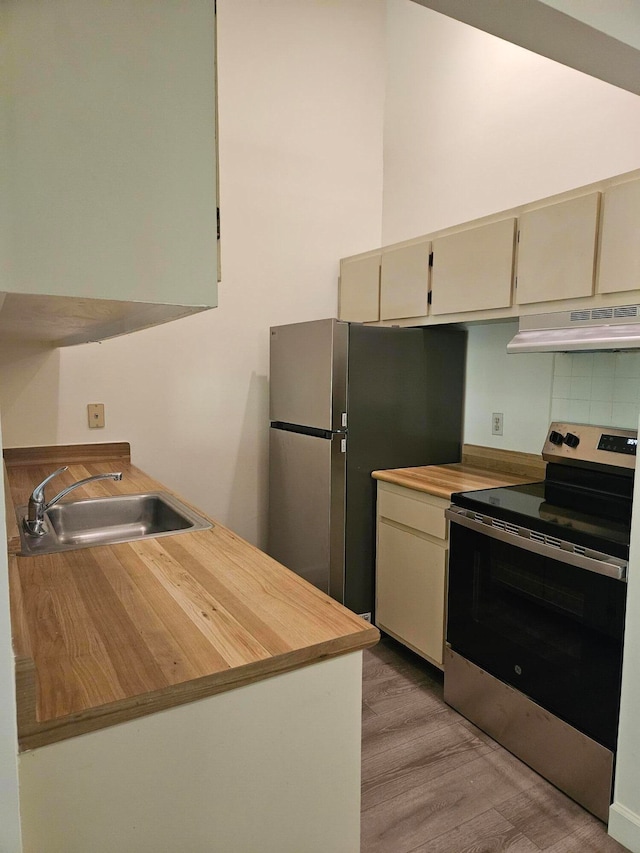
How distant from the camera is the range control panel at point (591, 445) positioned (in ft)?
6.31

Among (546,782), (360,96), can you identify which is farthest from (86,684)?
(360,96)

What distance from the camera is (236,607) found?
1195mm

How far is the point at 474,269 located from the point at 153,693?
2.09 metres

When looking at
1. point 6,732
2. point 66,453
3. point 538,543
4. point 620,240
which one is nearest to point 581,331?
point 620,240

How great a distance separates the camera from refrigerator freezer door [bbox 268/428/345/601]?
275 cm

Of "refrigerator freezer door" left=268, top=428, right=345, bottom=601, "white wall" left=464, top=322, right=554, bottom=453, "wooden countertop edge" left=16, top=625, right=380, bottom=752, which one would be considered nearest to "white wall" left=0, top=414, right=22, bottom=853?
"wooden countertop edge" left=16, top=625, right=380, bottom=752

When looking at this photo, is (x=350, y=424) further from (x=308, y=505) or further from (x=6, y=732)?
(x=6, y=732)

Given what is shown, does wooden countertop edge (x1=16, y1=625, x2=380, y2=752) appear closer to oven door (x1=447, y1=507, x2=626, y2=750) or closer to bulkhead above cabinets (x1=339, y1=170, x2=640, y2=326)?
oven door (x1=447, y1=507, x2=626, y2=750)

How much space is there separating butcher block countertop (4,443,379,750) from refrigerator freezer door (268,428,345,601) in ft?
3.74

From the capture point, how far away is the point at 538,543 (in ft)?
6.19

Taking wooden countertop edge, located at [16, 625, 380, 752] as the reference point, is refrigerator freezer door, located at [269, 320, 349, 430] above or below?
above

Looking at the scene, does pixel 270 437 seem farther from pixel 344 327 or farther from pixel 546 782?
pixel 546 782

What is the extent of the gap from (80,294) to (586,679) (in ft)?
5.91

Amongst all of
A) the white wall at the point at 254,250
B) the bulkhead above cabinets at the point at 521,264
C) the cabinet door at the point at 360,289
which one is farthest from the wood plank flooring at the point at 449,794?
the cabinet door at the point at 360,289
